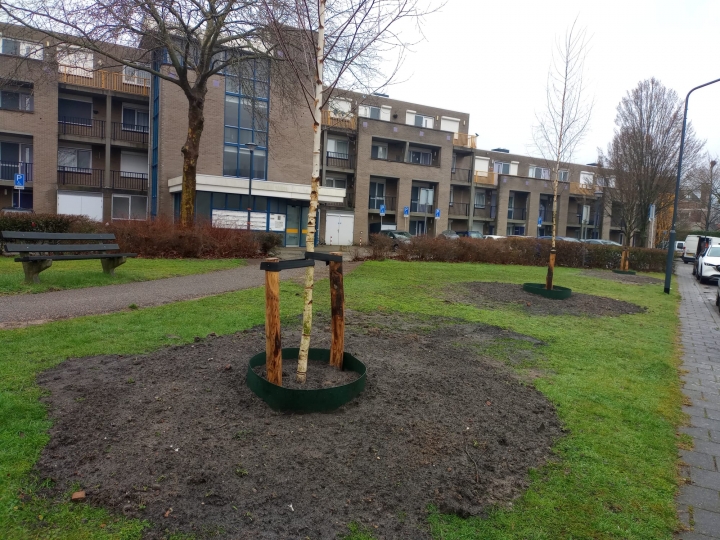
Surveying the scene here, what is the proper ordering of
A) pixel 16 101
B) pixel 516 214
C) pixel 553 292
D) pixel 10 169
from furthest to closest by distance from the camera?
pixel 516 214
pixel 16 101
pixel 10 169
pixel 553 292

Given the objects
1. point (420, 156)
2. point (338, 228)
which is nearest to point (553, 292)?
point (338, 228)

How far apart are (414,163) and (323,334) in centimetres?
3858

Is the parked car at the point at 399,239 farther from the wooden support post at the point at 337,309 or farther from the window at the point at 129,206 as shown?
the wooden support post at the point at 337,309

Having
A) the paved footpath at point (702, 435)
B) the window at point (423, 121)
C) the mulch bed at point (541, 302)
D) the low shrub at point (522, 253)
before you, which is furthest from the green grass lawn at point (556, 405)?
the window at point (423, 121)

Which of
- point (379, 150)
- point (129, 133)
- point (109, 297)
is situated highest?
point (379, 150)

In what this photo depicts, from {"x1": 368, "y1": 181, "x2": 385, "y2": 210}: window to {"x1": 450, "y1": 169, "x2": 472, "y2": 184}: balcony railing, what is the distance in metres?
9.03

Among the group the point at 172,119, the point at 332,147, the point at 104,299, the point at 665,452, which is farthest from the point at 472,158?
the point at 665,452

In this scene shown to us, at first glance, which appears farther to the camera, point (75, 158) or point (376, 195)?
point (376, 195)

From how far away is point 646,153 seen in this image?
120ft

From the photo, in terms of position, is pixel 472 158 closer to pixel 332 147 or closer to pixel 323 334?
pixel 332 147

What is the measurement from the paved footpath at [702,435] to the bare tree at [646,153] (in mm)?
29042

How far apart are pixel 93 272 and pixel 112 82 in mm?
25868

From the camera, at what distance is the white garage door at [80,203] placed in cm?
3059

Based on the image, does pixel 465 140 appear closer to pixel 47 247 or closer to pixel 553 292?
pixel 553 292
